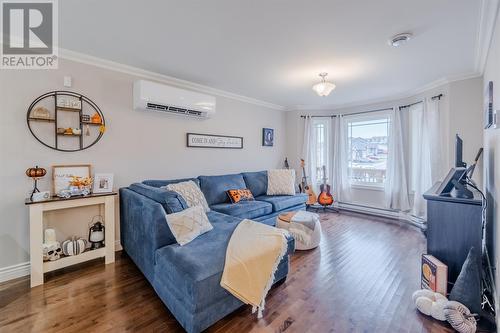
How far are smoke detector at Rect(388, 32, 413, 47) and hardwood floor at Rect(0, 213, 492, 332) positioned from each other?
7.91 feet

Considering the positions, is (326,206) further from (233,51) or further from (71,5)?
(71,5)

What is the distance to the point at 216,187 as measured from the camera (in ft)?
12.0

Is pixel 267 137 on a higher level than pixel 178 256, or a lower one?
higher

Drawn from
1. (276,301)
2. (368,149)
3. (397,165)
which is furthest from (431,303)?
(368,149)

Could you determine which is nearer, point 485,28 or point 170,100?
point 485,28

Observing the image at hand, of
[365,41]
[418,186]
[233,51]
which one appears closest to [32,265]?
[233,51]

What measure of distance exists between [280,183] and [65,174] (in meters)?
3.24

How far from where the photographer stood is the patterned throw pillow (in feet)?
12.0

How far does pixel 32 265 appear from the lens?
2201 mm

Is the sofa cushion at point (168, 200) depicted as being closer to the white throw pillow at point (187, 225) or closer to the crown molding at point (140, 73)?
the white throw pillow at point (187, 225)

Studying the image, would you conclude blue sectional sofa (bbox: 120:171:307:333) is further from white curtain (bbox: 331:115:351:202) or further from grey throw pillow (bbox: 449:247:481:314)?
white curtain (bbox: 331:115:351:202)

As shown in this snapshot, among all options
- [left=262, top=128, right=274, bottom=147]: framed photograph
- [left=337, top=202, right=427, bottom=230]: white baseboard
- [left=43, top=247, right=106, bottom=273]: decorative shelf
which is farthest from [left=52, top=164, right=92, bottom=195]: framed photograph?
[left=337, top=202, right=427, bottom=230]: white baseboard

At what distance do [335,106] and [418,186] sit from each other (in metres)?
2.40

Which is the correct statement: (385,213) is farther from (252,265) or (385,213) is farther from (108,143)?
(108,143)
